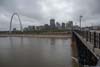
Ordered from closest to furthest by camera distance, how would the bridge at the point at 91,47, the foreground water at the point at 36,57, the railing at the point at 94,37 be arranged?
the bridge at the point at 91,47 → the railing at the point at 94,37 → the foreground water at the point at 36,57

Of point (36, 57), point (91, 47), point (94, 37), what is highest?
point (94, 37)

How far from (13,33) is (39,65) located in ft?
468

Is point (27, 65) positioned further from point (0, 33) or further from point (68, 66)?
point (0, 33)

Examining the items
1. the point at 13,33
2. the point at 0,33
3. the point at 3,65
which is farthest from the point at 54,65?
the point at 0,33

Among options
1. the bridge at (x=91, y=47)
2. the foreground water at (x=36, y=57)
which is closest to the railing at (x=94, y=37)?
the bridge at (x=91, y=47)

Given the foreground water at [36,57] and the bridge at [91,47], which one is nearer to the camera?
the bridge at [91,47]

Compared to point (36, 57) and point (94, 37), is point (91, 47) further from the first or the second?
point (36, 57)

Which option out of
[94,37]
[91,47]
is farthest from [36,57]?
[94,37]

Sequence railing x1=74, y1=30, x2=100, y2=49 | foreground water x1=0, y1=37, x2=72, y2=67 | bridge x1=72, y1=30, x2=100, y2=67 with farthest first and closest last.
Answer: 1. foreground water x1=0, y1=37, x2=72, y2=67
2. railing x1=74, y1=30, x2=100, y2=49
3. bridge x1=72, y1=30, x2=100, y2=67

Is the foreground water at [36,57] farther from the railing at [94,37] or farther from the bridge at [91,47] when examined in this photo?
the railing at [94,37]

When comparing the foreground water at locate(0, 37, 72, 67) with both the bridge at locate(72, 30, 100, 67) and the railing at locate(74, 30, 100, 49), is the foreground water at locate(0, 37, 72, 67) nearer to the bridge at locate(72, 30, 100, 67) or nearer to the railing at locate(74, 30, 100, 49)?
the bridge at locate(72, 30, 100, 67)

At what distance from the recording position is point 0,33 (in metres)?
186

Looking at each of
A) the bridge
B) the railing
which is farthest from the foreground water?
the railing

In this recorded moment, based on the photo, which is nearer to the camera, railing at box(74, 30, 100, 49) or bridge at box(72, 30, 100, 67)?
bridge at box(72, 30, 100, 67)
